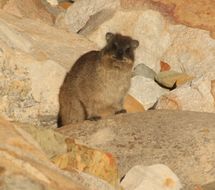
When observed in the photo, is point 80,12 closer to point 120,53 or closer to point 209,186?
point 120,53

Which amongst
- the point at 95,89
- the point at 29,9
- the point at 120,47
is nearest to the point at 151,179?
the point at 120,47

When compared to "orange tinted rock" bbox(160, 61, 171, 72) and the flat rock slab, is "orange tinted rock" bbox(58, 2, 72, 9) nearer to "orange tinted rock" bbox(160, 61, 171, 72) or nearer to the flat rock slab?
"orange tinted rock" bbox(160, 61, 171, 72)

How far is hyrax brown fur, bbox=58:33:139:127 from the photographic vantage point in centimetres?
1081

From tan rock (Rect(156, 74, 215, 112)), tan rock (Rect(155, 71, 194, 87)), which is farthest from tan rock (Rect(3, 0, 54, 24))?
tan rock (Rect(156, 74, 215, 112))

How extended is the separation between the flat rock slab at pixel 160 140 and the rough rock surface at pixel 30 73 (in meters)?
0.96

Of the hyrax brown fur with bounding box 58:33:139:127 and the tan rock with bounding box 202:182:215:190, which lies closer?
the tan rock with bounding box 202:182:215:190

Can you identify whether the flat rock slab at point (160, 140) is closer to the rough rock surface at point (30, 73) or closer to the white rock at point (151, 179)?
the white rock at point (151, 179)

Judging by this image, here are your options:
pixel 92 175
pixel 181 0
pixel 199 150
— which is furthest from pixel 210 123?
pixel 181 0

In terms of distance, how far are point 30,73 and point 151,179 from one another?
116 inches

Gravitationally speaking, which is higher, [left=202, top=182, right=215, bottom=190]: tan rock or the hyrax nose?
the hyrax nose

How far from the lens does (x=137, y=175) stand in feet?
28.3

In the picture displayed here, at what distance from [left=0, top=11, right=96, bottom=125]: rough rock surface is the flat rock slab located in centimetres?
96

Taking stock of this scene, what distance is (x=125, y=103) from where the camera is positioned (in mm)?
11750

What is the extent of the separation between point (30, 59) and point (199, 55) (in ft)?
12.1
